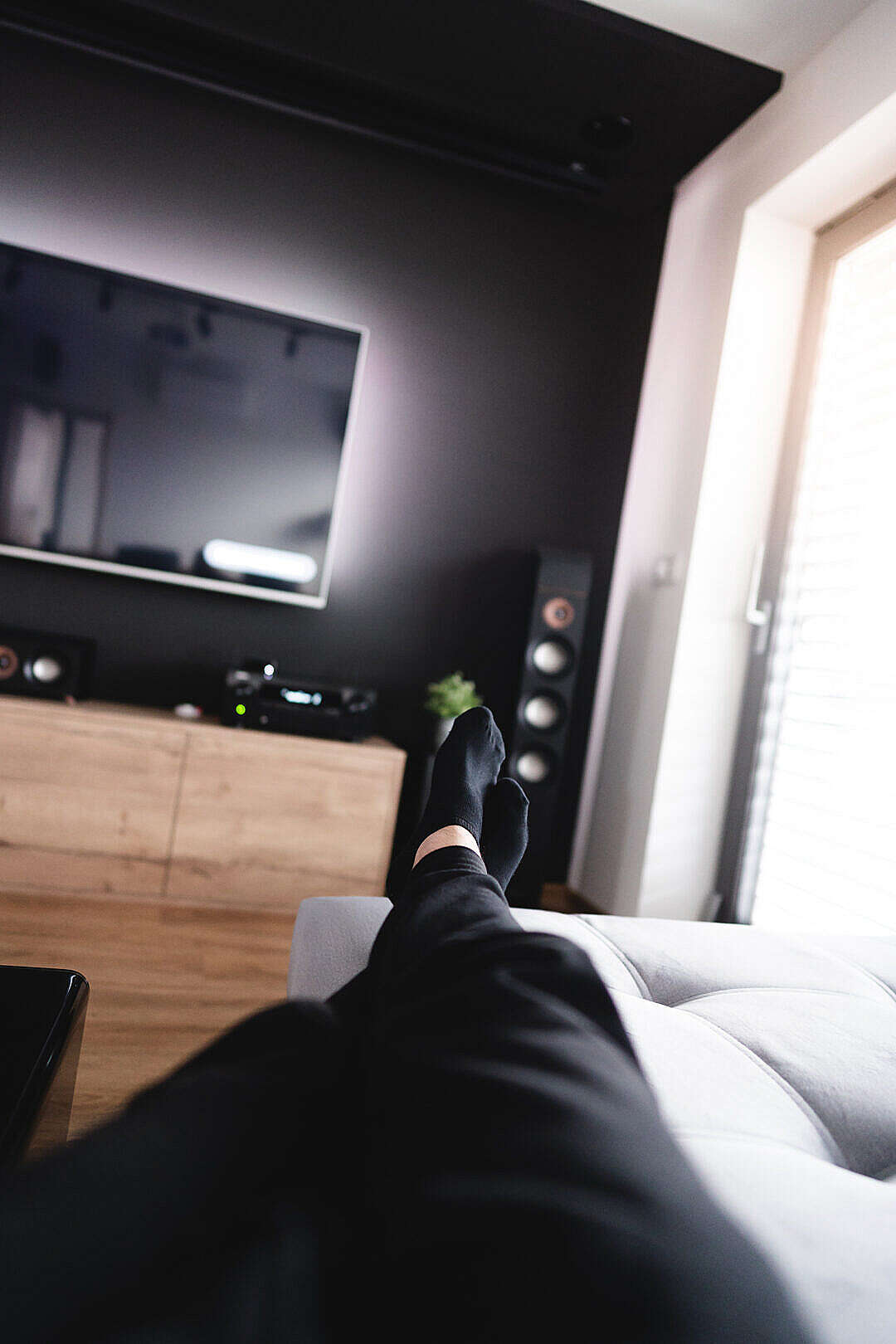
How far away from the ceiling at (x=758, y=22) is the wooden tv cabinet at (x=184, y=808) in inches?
83.5

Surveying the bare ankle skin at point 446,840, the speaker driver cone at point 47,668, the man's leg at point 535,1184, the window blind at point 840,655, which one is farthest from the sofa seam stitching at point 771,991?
the speaker driver cone at point 47,668

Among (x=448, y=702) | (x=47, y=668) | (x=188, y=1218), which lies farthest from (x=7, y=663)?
(x=188, y=1218)

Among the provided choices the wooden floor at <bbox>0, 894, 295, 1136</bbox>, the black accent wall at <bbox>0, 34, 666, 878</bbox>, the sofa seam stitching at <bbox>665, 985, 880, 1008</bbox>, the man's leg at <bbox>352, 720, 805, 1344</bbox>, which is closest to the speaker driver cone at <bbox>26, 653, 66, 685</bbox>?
the black accent wall at <bbox>0, 34, 666, 878</bbox>

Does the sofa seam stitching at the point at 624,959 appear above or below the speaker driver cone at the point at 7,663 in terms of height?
below

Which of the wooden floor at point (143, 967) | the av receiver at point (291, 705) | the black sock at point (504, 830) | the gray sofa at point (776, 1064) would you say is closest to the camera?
the gray sofa at point (776, 1064)

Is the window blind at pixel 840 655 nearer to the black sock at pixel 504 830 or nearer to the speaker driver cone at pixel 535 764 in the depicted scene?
the speaker driver cone at pixel 535 764

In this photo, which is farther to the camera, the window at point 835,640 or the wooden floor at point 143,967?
the window at point 835,640

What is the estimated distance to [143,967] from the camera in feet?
6.71

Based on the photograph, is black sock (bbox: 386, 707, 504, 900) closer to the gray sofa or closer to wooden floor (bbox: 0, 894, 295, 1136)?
the gray sofa

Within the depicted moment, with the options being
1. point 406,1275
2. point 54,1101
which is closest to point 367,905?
point 54,1101

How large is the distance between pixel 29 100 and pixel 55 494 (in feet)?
3.89

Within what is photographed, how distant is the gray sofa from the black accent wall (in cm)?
205

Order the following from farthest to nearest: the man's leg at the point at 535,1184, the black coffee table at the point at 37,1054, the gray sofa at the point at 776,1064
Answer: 1. the black coffee table at the point at 37,1054
2. the gray sofa at the point at 776,1064
3. the man's leg at the point at 535,1184

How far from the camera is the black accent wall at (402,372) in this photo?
9.36 ft
